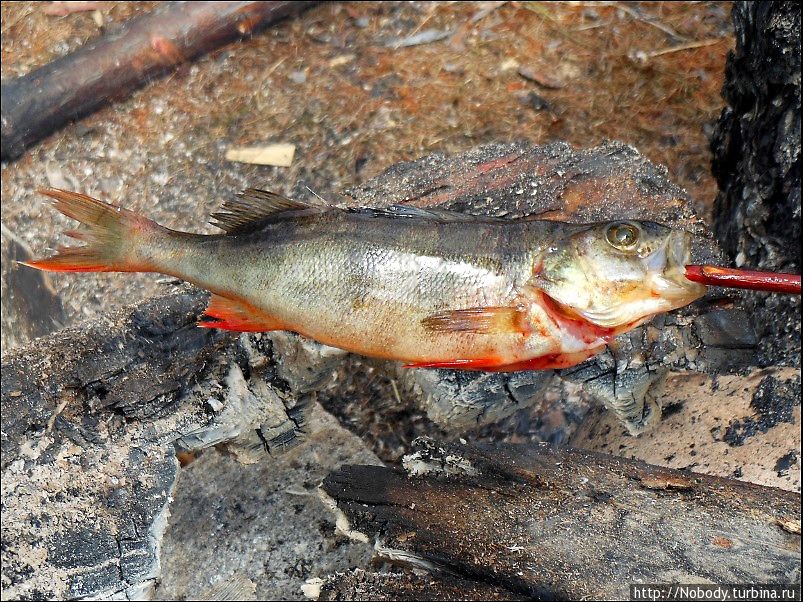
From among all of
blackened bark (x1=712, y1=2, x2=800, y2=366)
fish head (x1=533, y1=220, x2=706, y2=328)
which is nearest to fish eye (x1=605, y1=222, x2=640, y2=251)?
fish head (x1=533, y1=220, x2=706, y2=328)

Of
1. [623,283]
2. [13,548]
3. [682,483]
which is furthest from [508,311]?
→ [13,548]

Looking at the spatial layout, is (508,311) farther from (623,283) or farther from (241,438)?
(241,438)

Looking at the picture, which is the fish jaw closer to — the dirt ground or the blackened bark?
the blackened bark

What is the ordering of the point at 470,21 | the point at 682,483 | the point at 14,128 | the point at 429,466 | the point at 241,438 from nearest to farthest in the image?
the point at 682,483, the point at 429,466, the point at 241,438, the point at 14,128, the point at 470,21

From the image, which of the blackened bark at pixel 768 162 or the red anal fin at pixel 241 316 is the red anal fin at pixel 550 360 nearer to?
the red anal fin at pixel 241 316

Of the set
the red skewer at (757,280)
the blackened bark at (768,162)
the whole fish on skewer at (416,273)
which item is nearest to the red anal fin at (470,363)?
the whole fish on skewer at (416,273)

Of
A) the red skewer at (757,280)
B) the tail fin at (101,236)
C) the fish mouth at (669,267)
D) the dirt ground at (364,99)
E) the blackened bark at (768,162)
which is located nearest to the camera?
the red skewer at (757,280)

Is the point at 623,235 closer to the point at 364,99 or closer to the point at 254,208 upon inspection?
the point at 254,208
